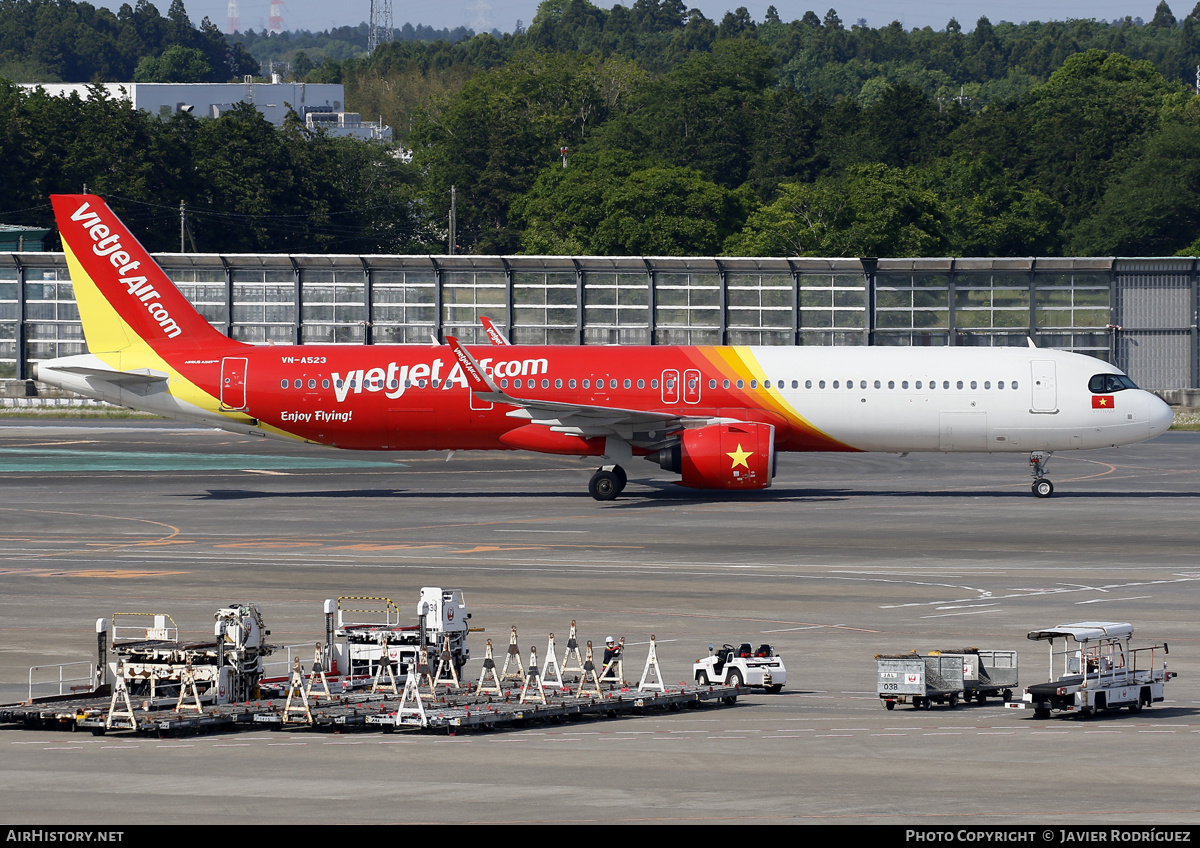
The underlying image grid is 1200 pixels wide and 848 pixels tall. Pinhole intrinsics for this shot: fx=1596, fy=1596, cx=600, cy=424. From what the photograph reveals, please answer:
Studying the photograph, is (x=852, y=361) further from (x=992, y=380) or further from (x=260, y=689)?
(x=260, y=689)

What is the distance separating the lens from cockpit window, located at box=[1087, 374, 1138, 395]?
A: 54.7 metres

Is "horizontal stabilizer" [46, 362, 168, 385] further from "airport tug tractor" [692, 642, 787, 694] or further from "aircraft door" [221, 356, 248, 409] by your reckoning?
"airport tug tractor" [692, 642, 787, 694]

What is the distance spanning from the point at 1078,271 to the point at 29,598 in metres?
70.9

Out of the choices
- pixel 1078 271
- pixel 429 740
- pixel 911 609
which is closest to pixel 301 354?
pixel 911 609

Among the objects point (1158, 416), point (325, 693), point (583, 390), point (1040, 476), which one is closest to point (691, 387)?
point (583, 390)

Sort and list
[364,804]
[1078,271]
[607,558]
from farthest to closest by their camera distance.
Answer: [1078,271]
[607,558]
[364,804]

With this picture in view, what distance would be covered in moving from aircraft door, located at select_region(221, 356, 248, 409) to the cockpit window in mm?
29176

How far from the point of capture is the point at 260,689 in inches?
955

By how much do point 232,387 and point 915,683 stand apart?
36230 mm

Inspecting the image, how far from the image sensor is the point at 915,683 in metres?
24.0

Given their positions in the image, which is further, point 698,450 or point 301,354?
point 301,354

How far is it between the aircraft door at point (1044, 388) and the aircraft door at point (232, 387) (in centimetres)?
2722

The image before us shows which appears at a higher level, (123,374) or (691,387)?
(123,374)

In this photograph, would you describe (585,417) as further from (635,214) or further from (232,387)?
(635,214)
